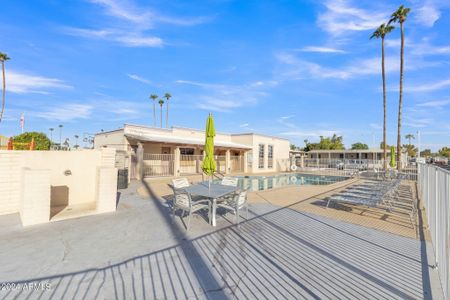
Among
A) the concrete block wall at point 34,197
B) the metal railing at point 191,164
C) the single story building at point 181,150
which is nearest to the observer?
the concrete block wall at point 34,197

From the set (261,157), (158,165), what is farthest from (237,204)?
(261,157)

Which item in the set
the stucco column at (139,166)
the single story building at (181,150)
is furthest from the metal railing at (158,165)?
the stucco column at (139,166)

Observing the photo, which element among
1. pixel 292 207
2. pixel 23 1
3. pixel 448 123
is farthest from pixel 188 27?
pixel 448 123

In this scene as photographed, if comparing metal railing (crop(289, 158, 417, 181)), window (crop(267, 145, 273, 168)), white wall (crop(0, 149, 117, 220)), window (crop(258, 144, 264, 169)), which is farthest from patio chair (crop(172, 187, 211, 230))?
window (crop(267, 145, 273, 168))

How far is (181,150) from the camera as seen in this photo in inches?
760

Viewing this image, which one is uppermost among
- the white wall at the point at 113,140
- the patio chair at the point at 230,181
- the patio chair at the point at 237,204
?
the white wall at the point at 113,140

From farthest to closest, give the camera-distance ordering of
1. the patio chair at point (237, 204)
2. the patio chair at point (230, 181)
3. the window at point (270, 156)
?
1. the window at point (270, 156)
2. the patio chair at point (230, 181)
3. the patio chair at point (237, 204)

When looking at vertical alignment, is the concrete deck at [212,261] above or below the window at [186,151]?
below

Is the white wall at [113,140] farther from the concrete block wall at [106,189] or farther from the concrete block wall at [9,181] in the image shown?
the concrete block wall at [106,189]

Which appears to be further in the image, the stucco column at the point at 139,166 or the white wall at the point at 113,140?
the white wall at the point at 113,140

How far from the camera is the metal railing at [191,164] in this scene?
18.7 meters

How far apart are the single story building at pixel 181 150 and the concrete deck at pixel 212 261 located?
30.8ft

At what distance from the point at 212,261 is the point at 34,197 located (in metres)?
4.68

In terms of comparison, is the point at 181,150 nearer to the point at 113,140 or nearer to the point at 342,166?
the point at 113,140
